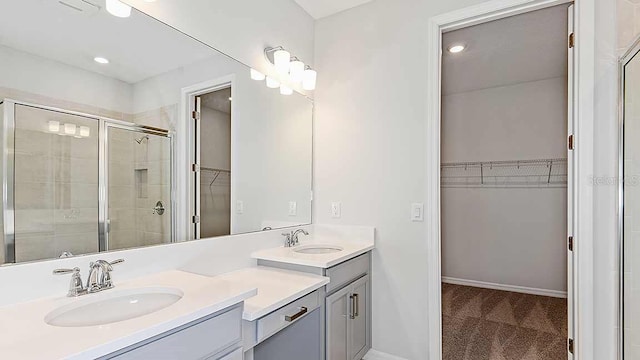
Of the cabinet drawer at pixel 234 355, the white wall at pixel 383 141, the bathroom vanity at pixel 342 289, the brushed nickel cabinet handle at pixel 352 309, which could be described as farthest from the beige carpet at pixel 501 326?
the cabinet drawer at pixel 234 355

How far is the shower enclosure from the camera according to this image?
1.05m

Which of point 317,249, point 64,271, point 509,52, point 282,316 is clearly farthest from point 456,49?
point 64,271

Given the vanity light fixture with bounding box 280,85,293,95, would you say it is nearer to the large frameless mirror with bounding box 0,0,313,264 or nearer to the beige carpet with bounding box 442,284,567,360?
the large frameless mirror with bounding box 0,0,313,264

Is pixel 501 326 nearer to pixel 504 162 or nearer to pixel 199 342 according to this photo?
pixel 504 162

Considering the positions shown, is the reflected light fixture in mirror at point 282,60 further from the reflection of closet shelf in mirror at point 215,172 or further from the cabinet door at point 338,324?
the cabinet door at point 338,324

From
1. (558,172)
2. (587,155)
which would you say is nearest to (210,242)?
(587,155)

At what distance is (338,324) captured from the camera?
6.07 ft

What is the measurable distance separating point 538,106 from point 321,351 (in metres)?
3.70

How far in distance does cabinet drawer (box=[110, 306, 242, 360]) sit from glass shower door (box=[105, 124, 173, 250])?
1.83 feet

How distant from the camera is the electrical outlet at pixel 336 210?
2.43 m

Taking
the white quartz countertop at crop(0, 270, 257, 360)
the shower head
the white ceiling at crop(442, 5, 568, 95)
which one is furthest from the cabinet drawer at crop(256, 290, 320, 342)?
the white ceiling at crop(442, 5, 568, 95)

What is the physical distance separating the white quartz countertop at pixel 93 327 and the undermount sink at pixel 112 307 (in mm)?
16

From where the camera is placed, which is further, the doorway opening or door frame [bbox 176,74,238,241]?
the doorway opening

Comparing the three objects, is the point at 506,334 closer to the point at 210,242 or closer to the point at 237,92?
the point at 210,242
